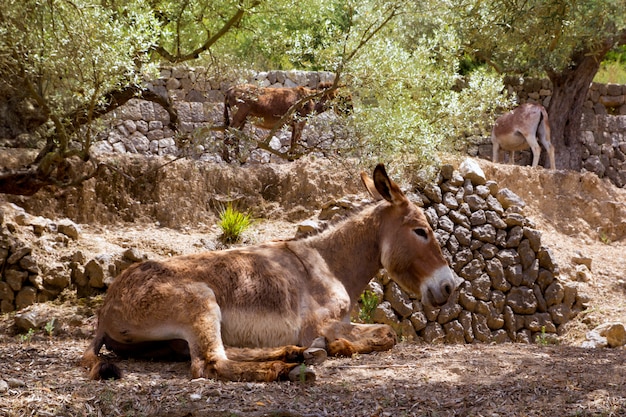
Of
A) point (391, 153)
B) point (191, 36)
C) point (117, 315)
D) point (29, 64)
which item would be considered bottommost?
point (117, 315)

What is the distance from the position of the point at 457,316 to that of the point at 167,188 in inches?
190

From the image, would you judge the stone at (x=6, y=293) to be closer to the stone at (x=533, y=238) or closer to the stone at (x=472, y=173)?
the stone at (x=472, y=173)

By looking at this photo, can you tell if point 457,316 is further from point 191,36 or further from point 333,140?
point 191,36

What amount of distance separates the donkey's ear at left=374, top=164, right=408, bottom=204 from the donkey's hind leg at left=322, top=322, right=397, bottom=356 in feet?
3.70

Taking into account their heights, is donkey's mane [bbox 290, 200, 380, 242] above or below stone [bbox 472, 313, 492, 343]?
above

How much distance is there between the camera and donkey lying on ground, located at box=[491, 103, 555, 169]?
18.3 metres

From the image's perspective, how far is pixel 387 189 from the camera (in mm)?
7035

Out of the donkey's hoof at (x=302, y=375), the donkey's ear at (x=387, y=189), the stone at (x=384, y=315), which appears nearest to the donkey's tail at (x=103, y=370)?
the donkey's hoof at (x=302, y=375)

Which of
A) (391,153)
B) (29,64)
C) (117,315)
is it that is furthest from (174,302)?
(391,153)

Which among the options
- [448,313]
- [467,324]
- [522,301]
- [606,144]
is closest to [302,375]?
[448,313]

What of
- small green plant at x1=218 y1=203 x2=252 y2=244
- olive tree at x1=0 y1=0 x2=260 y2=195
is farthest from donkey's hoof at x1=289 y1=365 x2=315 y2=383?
small green plant at x1=218 y1=203 x2=252 y2=244

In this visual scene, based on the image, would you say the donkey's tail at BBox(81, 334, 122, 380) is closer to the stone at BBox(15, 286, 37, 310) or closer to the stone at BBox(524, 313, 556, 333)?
the stone at BBox(15, 286, 37, 310)

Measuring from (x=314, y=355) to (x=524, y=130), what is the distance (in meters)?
13.9

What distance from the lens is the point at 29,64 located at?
8570 millimetres
